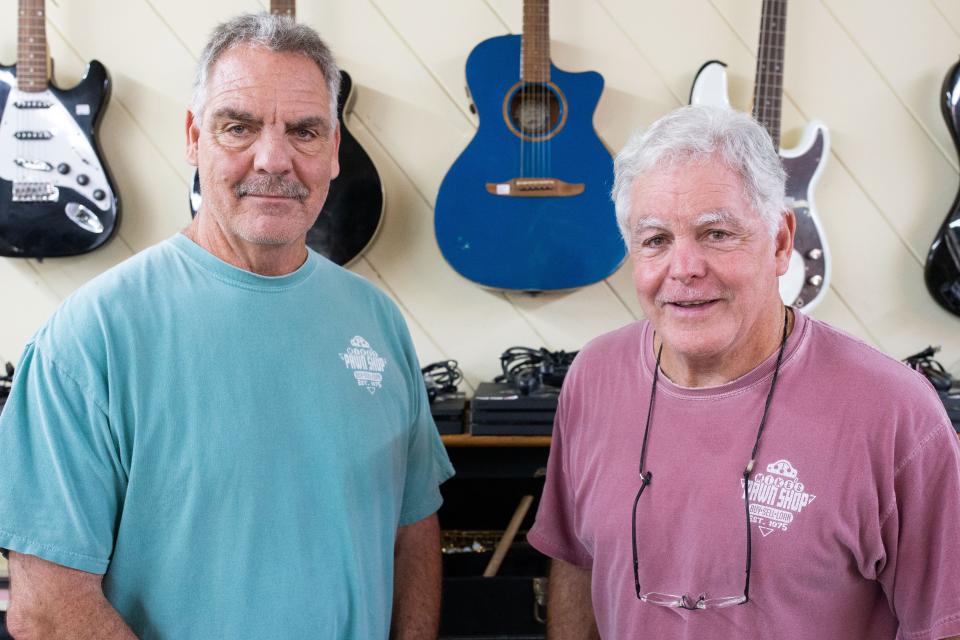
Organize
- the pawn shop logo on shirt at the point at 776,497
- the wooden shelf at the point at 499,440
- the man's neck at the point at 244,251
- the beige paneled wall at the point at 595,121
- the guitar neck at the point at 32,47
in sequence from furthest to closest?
the beige paneled wall at the point at 595,121 → the guitar neck at the point at 32,47 → the wooden shelf at the point at 499,440 → the man's neck at the point at 244,251 → the pawn shop logo on shirt at the point at 776,497

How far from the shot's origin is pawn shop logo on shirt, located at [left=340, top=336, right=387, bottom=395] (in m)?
1.27

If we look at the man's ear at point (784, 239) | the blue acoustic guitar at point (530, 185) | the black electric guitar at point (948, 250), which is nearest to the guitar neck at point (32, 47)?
the blue acoustic guitar at point (530, 185)

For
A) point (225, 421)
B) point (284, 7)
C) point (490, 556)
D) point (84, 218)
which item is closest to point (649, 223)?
point (225, 421)

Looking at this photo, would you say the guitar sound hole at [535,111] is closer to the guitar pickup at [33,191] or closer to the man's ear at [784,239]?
the man's ear at [784,239]

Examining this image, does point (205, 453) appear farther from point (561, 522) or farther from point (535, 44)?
point (535, 44)

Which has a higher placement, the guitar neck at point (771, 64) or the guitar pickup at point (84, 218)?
the guitar neck at point (771, 64)

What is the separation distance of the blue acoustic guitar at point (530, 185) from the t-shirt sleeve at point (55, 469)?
1.31 meters

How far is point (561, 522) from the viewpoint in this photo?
1.37 meters

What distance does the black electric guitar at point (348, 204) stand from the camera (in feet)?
7.22

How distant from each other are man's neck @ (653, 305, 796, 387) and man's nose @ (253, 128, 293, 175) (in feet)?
2.10

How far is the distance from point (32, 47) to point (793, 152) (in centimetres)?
216

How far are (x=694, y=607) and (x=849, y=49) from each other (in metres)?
1.90

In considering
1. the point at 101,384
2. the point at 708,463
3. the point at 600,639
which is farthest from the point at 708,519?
the point at 101,384

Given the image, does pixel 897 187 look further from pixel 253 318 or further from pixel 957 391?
pixel 253 318
